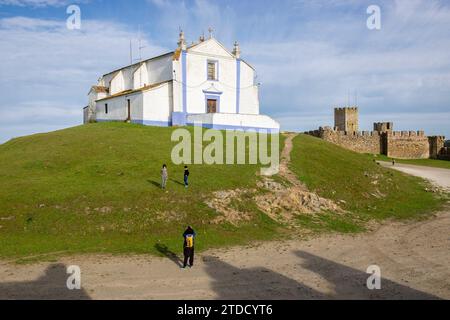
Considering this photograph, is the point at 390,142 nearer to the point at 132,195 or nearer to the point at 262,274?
the point at 132,195

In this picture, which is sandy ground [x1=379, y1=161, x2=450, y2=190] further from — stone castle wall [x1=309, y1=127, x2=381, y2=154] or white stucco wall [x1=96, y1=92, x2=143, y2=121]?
white stucco wall [x1=96, y1=92, x2=143, y2=121]

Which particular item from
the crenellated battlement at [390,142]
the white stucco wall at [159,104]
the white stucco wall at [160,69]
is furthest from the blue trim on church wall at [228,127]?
the crenellated battlement at [390,142]

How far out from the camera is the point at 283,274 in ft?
53.5

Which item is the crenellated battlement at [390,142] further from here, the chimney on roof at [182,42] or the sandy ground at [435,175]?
the chimney on roof at [182,42]

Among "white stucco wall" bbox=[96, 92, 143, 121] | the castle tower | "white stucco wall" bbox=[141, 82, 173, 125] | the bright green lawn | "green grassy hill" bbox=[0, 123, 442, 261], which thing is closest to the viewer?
the bright green lawn

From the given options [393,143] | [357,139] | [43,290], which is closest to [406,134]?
[393,143]

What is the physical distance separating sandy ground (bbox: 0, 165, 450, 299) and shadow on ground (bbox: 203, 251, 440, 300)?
3 cm

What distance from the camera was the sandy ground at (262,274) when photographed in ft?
46.3

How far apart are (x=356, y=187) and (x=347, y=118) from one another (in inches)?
1518

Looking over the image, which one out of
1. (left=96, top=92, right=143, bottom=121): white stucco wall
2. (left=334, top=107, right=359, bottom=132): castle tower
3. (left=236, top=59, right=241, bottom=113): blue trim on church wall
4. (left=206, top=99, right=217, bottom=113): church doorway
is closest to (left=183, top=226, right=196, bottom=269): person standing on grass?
(left=96, top=92, right=143, bottom=121): white stucco wall

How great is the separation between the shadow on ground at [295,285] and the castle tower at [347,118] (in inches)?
2158

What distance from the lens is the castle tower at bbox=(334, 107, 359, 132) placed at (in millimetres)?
69062
